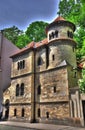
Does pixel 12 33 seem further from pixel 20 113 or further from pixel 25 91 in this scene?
pixel 20 113

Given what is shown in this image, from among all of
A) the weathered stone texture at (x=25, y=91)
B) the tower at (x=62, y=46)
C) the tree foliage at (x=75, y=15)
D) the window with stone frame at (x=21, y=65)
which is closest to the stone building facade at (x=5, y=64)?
the weathered stone texture at (x=25, y=91)

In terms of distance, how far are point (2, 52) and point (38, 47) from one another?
31.5 ft

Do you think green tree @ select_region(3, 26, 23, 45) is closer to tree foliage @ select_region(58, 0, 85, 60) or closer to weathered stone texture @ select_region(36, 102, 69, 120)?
tree foliage @ select_region(58, 0, 85, 60)

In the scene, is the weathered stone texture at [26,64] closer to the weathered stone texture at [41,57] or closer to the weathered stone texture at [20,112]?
the weathered stone texture at [41,57]

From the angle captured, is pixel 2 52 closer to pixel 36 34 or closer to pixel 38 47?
pixel 38 47

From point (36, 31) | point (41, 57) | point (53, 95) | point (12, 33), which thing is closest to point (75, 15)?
point (41, 57)

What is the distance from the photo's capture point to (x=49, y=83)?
22500 mm

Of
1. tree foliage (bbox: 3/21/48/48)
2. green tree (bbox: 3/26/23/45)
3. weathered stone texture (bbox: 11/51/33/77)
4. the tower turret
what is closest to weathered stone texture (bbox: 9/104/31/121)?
weathered stone texture (bbox: 11/51/33/77)

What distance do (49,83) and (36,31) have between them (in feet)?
71.1

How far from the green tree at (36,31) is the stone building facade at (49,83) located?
14.6 m

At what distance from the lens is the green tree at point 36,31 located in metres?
40.9

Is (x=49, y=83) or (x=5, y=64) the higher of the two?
(x=5, y=64)

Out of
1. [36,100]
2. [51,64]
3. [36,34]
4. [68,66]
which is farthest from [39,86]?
[36,34]

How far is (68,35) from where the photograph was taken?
2417 centimetres
